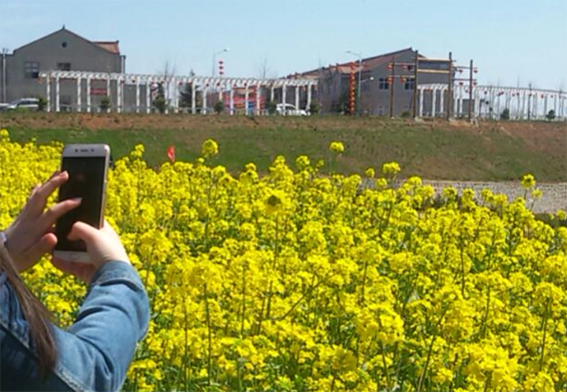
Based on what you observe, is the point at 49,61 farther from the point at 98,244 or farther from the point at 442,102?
the point at 98,244

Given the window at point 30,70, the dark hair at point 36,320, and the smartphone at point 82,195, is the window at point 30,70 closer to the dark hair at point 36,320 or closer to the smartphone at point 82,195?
the smartphone at point 82,195

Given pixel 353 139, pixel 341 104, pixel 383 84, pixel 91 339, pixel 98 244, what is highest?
pixel 383 84

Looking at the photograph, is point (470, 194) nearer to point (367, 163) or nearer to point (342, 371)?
point (342, 371)

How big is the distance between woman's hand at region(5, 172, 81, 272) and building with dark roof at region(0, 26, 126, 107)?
54.4 meters

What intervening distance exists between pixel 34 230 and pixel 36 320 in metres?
0.41

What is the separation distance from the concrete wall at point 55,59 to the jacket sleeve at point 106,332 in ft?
180

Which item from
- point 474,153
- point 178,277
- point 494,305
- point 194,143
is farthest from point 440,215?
point 474,153

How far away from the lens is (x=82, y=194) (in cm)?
165

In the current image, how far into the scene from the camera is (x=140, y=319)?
5.20 ft

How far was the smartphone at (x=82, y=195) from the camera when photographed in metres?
1.65

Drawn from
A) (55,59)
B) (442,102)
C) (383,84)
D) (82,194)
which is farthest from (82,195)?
(442,102)

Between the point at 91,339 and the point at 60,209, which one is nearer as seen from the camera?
the point at 91,339

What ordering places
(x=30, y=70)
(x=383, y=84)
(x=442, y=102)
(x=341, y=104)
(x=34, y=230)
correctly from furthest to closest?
(x=442, y=102), (x=383, y=84), (x=341, y=104), (x=30, y=70), (x=34, y=230)

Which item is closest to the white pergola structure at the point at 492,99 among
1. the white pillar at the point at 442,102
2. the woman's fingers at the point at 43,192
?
the white pillar at the point at 442,102
